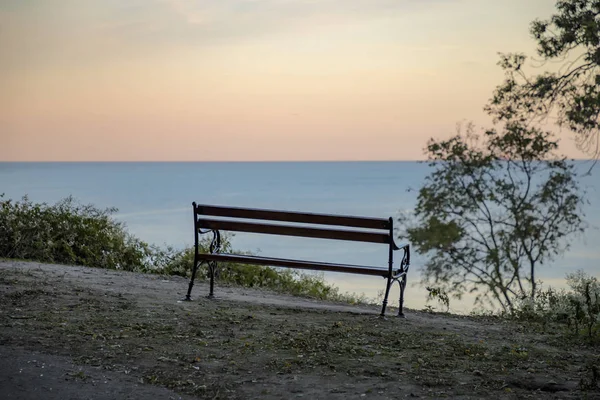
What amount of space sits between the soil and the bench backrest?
0.80 m

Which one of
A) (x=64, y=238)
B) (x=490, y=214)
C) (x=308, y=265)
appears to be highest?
(x=490, y=214)

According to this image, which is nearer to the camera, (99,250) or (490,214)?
(99,250)

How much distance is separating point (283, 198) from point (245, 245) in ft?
107

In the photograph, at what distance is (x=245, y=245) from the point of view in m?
36.9

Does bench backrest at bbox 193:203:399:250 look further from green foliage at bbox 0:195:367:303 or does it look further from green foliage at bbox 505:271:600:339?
green foliage at bbox 0:195:367:303

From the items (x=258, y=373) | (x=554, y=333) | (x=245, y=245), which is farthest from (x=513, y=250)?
(x=245, y=245)

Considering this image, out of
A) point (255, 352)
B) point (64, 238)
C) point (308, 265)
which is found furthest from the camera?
point (64, 238)

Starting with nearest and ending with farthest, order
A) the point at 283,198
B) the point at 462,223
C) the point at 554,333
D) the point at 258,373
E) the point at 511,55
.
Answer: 1. the point at 258,373
2. the point at 554,333
3. the point at 511,55
4. the point at 462,223
5. the point at 283,198

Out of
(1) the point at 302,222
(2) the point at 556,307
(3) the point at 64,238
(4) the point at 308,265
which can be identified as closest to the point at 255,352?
(4) the point at 308,265

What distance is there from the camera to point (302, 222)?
7.31 meters

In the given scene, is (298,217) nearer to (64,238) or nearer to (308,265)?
(308,265)

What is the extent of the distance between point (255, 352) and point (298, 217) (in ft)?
6.97

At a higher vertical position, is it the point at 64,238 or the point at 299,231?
the point at 299,231

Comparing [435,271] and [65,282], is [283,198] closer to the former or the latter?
[435,271]
